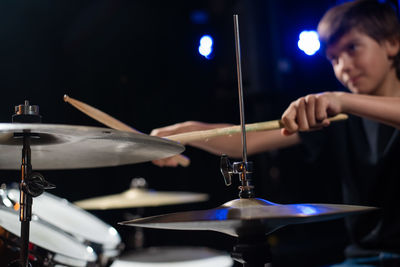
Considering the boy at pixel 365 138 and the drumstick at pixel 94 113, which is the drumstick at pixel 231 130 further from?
the boy at pixel 365 138

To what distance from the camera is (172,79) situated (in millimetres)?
2656

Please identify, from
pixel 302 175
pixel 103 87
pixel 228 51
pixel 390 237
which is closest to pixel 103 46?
pixel 103 87

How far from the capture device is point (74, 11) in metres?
1.90

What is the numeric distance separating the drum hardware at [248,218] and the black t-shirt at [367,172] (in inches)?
34.4

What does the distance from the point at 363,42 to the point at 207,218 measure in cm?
116

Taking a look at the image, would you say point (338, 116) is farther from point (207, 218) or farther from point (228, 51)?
point (228, 51)

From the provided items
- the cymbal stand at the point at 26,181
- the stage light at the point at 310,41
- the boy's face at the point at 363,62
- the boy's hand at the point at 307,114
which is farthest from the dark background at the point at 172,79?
the boy's hand at the point at 307,114

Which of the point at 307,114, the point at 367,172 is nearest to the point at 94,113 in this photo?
the point at 307,114

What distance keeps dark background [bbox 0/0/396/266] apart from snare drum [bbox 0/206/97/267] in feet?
2.11

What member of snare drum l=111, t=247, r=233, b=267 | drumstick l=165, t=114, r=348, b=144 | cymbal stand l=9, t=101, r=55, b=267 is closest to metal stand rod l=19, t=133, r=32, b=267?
cymbal stand l=9, t=101, r=55, b=267

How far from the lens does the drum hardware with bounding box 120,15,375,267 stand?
0.61m

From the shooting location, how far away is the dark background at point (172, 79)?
1692mm

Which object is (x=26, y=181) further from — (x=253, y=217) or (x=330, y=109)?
(x=330, y=109)

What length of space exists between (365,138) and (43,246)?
1289mm
